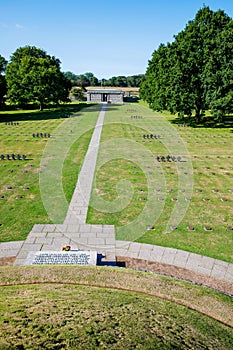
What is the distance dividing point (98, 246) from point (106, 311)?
13.5 feet

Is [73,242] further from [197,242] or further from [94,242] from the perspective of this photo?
[197,242]

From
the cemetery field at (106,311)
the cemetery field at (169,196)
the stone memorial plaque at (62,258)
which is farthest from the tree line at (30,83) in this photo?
the cemetery field at (106,311)

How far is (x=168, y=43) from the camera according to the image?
121ft

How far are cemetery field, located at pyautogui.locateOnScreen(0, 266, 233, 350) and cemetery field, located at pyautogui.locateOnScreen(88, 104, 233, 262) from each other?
8.77 ft

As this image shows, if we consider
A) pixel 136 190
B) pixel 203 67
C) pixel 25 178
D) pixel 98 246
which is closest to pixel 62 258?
pixel 98 246

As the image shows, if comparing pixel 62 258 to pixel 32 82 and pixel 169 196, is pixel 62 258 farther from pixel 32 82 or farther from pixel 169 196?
pixel 32 82

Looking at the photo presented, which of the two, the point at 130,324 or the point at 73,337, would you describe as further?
the point at 130,324

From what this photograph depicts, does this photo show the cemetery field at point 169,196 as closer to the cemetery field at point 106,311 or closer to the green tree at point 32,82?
the cemetery field at point 106,311

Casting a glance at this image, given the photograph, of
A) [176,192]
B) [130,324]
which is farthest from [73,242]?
[176,192]

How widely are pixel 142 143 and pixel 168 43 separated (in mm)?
19459

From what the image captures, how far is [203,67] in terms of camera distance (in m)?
30.0

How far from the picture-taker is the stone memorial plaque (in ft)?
24.4

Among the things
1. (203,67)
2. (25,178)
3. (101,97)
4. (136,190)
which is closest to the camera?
(136,190)

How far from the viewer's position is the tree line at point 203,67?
27.7 metres
